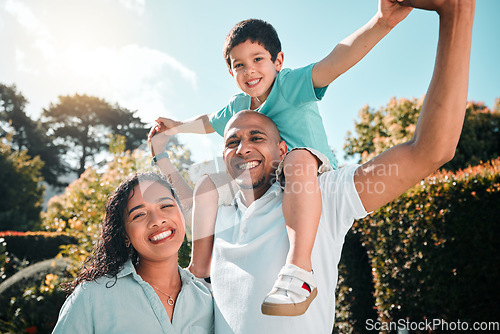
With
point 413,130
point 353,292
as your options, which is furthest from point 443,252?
point 413,130

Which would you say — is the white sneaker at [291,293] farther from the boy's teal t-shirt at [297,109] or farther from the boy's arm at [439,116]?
the boy's teal t-shirt at [297,109]

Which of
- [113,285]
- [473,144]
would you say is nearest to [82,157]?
[473,144]

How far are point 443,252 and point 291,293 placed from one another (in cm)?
387

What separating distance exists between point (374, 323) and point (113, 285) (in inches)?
181

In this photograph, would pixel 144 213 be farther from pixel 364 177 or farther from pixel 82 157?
pixel 82 157

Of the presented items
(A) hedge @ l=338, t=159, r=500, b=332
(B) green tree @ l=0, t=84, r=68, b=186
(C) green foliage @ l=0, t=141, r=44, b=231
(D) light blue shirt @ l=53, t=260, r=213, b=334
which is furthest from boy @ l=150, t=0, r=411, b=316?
(B) green tree @ l=0, t=84, r=68, b=186

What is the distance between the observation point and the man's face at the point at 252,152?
188 centimetres

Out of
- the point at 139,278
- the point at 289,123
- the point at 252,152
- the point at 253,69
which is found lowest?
the point at 139,278

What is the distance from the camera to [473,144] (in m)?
19.4

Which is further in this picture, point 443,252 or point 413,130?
point 413,130

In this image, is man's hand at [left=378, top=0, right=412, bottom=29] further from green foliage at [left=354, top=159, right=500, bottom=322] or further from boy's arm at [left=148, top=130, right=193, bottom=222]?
green foliage at [left=354, top=159, right=500, bottom=322]

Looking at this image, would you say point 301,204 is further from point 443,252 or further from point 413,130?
point 413,130

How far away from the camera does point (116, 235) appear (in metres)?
2.03

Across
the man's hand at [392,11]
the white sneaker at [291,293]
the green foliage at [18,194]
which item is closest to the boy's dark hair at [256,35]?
the man's hand at [392,11]
